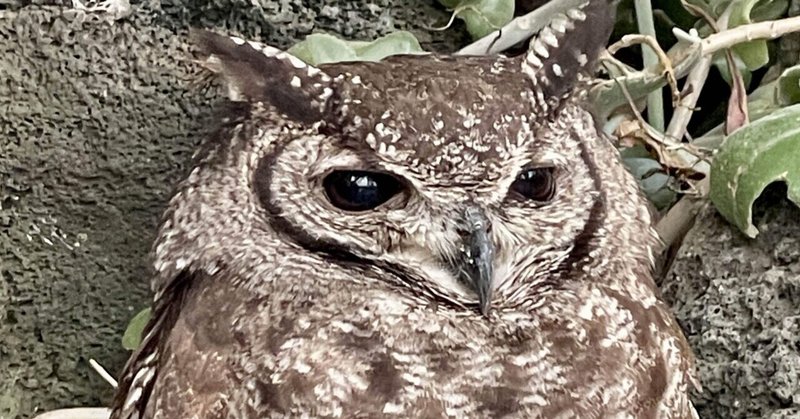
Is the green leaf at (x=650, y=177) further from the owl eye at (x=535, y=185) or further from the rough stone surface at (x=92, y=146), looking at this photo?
the owl eye at (x=535, y=185)

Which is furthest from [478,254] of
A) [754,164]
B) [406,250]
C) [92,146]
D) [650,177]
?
[92,146]

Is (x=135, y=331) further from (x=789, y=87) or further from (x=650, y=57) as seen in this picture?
(x=789, y=87)

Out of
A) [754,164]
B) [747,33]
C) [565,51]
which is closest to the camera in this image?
[565,51]

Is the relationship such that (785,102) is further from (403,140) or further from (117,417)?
(117,417)

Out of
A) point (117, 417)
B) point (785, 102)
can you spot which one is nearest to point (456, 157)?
point (117, 417)

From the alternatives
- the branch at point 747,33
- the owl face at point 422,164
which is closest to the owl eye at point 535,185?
the owl face at point 422,164
